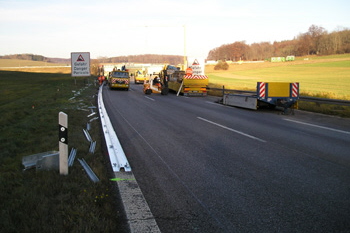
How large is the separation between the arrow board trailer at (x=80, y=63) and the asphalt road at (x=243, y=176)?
43.3 feet

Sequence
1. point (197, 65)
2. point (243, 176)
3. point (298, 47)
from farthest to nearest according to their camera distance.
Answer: point (298, 47), point (197, 65), point (243, 176)

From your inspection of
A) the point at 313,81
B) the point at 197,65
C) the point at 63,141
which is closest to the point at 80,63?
the point at 197,65

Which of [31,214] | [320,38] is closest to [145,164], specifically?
[31,214]

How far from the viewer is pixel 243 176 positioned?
215 inches

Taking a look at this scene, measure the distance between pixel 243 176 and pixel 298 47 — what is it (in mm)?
131075

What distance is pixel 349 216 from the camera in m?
3.90

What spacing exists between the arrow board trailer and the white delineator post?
1784 centimetres

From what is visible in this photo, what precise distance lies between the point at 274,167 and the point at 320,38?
119 m

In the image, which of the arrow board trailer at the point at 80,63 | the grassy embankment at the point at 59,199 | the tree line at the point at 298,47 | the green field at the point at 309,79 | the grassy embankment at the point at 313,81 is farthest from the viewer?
the tree line at the point at 298,47

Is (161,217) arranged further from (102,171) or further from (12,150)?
(12,150)

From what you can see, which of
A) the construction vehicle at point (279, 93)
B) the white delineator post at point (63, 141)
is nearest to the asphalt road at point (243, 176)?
the white delineator post at point (63, 141)

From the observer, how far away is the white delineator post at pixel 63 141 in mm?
5027

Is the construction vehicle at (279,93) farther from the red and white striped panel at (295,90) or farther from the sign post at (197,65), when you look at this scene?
the sign post at (197,65)

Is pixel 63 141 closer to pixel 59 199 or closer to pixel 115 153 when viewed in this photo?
pixel 59 199
